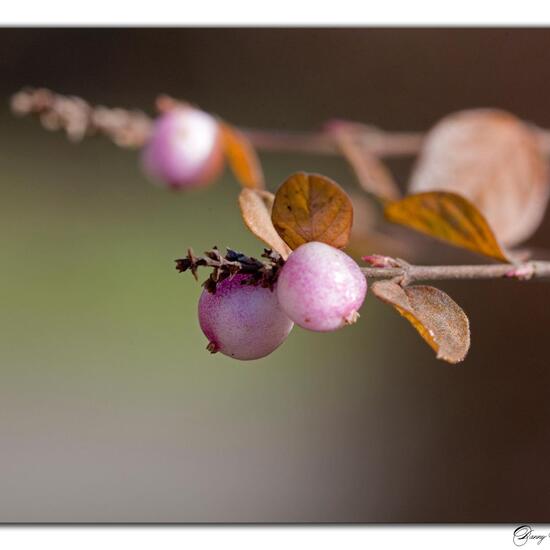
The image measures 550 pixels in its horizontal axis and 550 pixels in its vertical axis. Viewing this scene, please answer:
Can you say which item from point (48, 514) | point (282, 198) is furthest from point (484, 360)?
point (282, 198)

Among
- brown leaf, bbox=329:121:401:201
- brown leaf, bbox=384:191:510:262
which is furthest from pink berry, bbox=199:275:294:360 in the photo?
brown leaf, bbox=329:121:401:201

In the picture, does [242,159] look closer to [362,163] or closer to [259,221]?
[362,163]

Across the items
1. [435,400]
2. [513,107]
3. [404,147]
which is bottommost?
[435,400]

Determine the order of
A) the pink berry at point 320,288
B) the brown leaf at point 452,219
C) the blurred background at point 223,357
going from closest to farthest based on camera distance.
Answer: the pink berry at point 320,288 < the brown leaf at point 452,219 < the blurred background at point 223,357

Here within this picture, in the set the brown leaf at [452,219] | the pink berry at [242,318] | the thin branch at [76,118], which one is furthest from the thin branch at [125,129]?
the pink berry at [242,318]

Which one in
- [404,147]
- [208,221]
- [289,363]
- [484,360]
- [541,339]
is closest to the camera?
[404,147]

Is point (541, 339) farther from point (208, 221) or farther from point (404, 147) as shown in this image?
point (208, 221)

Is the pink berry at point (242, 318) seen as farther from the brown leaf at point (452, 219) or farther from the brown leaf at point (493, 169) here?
the brown leaf at point (493, 169)
